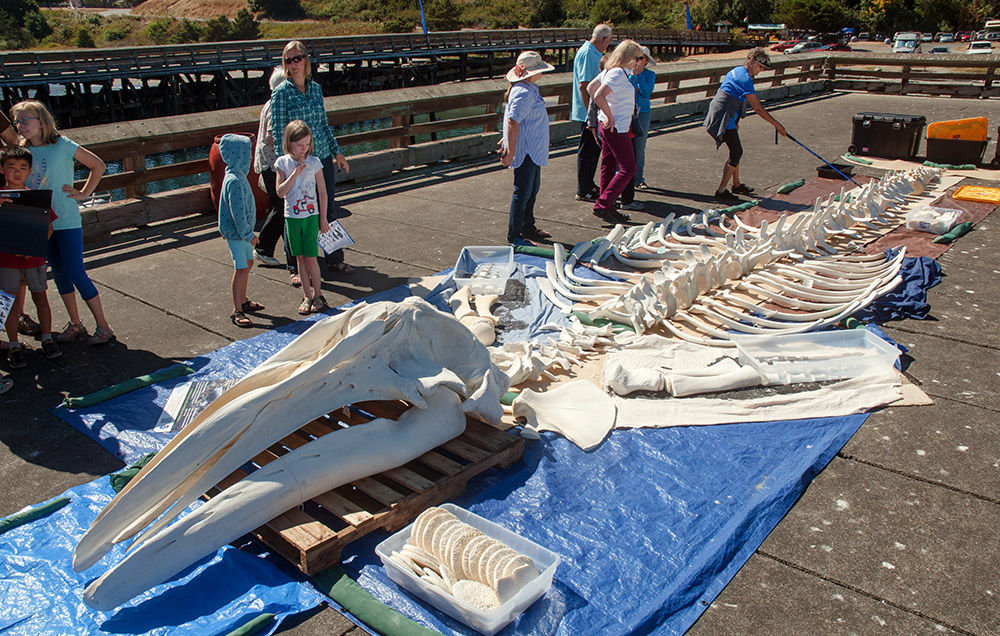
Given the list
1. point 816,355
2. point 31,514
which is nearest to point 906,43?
point 816,355

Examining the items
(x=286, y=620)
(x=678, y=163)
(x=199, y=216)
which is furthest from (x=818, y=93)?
(x=286, y=620)

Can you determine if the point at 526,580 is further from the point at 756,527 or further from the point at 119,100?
the point at 119,100

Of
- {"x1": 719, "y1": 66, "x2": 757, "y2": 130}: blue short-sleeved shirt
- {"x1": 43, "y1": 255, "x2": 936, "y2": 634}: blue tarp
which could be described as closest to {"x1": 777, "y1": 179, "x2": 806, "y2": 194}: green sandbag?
{"x1": 719, "y1": 66, "x2": 757, "y2": 130}: blue short-sleeved shirt

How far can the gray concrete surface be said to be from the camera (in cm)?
323

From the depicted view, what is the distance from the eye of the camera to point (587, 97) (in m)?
9.56

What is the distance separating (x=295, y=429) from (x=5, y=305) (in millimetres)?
2989

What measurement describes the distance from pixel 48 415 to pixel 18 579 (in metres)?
1.71

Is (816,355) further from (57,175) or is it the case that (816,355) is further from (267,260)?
(57,175)

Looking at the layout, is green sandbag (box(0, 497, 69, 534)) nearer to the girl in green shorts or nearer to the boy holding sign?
the boy holding sign

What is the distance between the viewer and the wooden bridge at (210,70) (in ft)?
103

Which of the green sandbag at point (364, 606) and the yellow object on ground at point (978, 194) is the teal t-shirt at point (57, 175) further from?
the yellow object on ground at point (978, 194)

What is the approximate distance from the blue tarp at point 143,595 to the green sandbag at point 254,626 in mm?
34

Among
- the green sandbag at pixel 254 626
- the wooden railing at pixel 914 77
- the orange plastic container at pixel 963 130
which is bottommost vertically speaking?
the green sandbag at pixel 254 626

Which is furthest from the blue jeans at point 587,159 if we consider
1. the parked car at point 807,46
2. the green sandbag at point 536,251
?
the parked car at point 807,46
